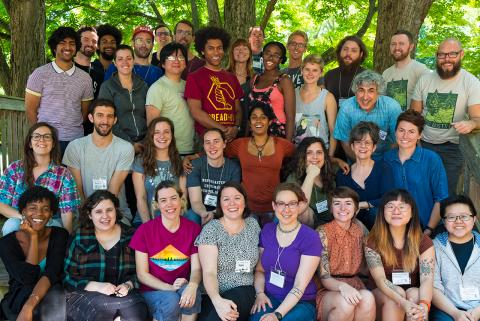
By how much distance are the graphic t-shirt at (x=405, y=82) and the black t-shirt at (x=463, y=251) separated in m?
1.93

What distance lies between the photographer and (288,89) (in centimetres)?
528

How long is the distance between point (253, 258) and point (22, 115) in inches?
121

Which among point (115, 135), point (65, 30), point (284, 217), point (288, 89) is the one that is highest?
A: point (65, 30)

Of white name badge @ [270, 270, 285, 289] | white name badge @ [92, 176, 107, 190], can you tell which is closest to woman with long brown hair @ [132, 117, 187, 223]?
white name badge @ [92, 176, 107, 190]

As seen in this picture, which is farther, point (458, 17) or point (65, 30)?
point (458, 17)

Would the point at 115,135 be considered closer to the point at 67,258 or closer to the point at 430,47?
the point at 67,258

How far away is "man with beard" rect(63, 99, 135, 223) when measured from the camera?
4.79m

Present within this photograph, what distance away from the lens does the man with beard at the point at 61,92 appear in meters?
5.14

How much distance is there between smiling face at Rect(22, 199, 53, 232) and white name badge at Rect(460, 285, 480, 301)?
3.15 m

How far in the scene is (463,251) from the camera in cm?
400

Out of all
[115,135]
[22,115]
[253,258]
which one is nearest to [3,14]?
[22,115]

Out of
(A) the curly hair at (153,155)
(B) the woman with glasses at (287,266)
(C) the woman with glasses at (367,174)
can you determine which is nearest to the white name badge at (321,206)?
(C) the woman with glasses at (367,174)

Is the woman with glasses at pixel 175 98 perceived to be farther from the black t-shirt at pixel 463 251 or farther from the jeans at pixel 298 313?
the black t-shirt at pixel 463 251

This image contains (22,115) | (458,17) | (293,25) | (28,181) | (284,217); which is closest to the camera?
(284,217)
